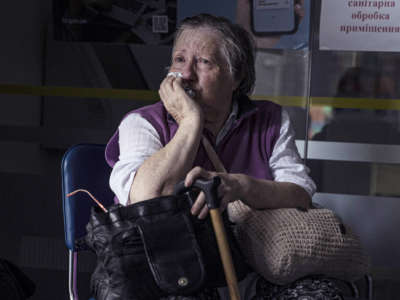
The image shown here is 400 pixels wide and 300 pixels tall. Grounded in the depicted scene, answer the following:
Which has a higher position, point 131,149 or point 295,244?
point 131,149

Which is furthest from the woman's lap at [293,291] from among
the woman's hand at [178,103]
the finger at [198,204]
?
the woman's hand at [178,103]

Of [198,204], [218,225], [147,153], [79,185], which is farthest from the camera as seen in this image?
[79,185]

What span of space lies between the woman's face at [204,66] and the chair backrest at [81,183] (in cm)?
49

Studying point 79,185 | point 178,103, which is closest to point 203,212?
point 178,103

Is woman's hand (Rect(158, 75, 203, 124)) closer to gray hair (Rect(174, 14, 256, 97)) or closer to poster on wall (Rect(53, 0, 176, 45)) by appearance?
gray hair (Rect(174, 14, 256, 97))

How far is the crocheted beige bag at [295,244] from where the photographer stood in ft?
5.14

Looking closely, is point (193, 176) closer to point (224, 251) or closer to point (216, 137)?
point (224, 251)

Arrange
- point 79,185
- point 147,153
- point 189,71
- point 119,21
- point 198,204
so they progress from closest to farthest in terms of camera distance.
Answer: point 198,204 < point 147,153 < point 189,71 < point 79,185 < point 119,21

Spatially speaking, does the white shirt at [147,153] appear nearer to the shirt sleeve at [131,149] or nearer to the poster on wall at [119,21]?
the shirt sleeve at [131,149]

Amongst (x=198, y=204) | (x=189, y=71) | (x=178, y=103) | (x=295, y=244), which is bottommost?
(x=295, y=244)

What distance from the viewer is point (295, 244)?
1565 millimetres

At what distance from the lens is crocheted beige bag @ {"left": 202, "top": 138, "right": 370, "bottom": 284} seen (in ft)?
5.14

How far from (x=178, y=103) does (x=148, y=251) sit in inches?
22.1

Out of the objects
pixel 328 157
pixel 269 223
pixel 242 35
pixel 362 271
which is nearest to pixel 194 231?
pixel 269 223
